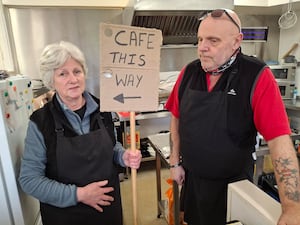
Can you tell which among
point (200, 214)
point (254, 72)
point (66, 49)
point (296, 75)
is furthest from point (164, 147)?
point (296, 75)

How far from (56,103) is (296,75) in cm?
273

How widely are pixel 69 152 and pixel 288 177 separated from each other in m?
0.82

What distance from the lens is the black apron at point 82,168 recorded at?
0.97m

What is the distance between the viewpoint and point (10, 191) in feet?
3.53

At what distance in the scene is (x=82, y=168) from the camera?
100 cm

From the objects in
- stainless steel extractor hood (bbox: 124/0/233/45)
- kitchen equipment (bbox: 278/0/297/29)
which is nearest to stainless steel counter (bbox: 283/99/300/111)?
kitchen equipment (bbox: 278/0/297/29)

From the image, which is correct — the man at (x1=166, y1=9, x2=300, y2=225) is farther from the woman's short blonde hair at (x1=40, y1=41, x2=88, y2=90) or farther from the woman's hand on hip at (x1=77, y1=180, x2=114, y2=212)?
the woman's short blonde hair at (x1=40, y1=41, x2=88, y2=90)

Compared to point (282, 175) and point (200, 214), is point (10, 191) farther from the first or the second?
point (282, 175)

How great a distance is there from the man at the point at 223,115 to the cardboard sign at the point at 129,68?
30 cm

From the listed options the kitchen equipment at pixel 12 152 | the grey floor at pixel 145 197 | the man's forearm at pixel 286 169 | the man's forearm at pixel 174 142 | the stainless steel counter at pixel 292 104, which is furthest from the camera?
the stainless steel counter at pixel 292 104

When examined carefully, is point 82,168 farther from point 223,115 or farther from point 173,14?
point 173,14

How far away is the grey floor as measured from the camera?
80.5 inches

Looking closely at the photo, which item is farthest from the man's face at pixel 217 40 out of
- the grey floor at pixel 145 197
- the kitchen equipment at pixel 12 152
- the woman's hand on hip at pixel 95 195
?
the grey floor at pixel 145 197

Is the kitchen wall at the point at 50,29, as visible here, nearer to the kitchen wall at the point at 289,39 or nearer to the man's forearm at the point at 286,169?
the kitchen wall at the point at 289,39
